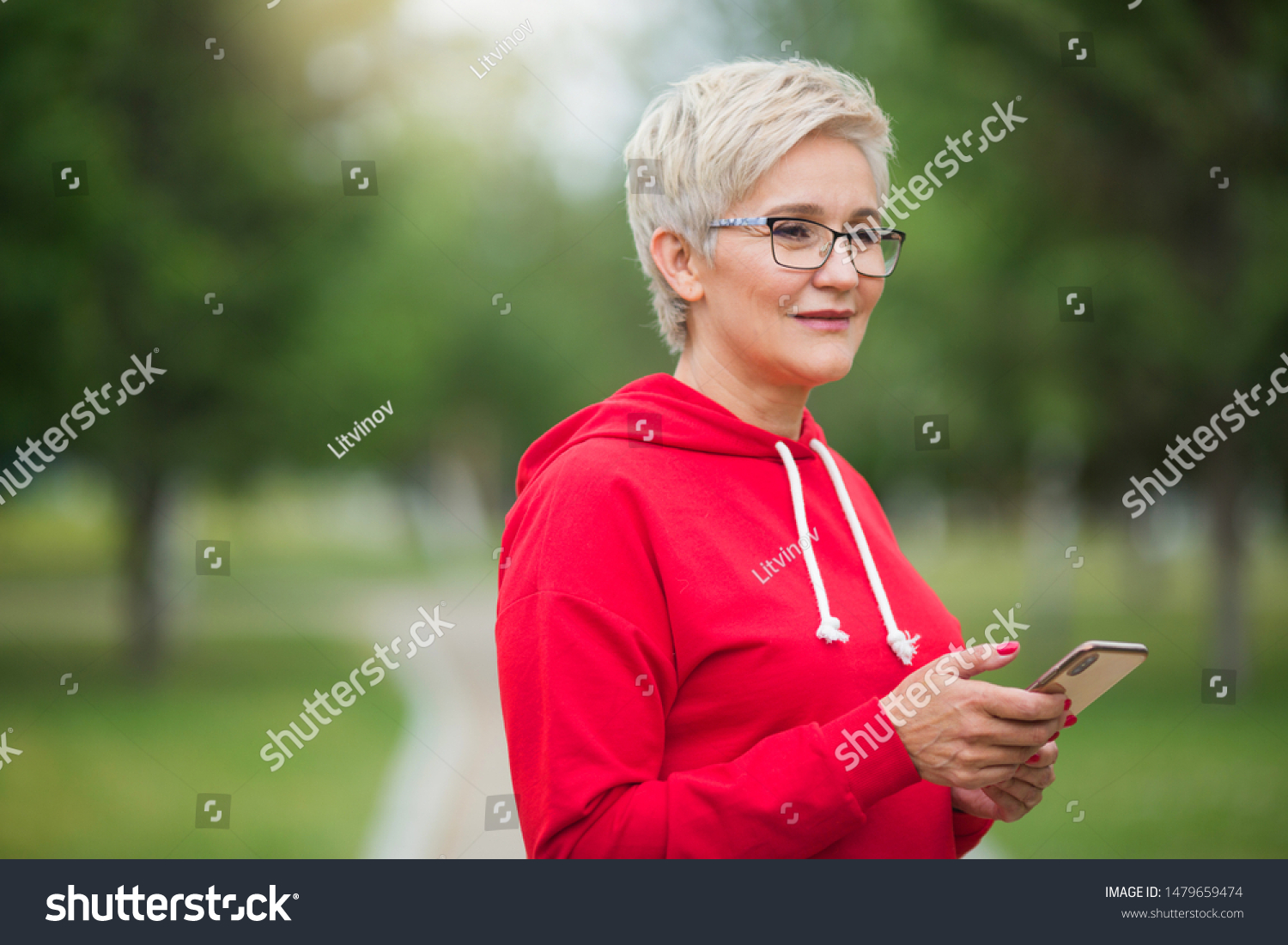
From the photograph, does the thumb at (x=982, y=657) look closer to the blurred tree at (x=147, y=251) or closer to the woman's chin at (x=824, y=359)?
the woman's chin at (x=824, y=359)

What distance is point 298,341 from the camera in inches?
448

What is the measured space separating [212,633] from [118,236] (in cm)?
685

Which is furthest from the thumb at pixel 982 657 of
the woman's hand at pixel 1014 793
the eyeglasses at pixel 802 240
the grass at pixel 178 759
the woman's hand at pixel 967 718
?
the grass at pixel 178 759

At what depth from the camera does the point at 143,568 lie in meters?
11.8

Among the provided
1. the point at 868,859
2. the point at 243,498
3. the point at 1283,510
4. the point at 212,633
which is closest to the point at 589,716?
the point at 868,859

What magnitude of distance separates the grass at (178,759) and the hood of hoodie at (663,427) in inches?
180

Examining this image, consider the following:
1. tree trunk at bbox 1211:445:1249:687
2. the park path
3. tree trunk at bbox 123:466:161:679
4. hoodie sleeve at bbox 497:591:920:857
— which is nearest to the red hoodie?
hoodie sleeve at bbox 497:591:920:857

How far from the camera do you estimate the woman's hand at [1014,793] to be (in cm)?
206

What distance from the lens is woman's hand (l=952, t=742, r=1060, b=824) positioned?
2.06 metres

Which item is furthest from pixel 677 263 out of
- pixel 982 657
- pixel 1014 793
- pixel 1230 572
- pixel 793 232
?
pixel 1230 572

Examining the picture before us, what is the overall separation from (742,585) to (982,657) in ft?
1.29

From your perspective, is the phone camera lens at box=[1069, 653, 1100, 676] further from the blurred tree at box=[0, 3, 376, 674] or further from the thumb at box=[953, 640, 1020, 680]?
the blurred tree at box=[0, 3, 376, 674]

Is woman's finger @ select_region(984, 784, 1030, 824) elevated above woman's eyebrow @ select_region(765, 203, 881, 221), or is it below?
below

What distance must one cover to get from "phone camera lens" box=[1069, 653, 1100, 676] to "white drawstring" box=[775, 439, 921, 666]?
0.28 meters
